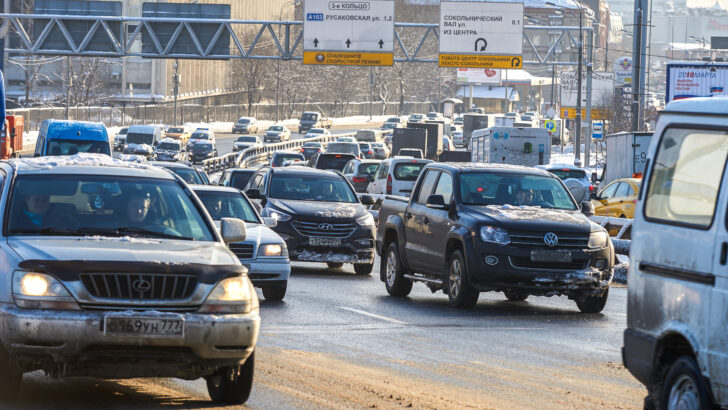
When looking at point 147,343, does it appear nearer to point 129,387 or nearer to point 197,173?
point 129,387

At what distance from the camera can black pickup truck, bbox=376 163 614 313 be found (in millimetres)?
15828

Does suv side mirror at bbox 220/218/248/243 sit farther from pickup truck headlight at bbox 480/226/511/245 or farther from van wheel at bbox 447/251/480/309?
van wheel at bbox 447/251/480/309

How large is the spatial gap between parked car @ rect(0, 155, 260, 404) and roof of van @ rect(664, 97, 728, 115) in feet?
9.11

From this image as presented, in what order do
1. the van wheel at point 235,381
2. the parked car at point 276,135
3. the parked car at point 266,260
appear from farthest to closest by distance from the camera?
the parked car at point 276,135 → the parked car at point 266,260 → the van wheel at point 235,381

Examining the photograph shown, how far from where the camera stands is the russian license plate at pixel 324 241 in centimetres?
2181

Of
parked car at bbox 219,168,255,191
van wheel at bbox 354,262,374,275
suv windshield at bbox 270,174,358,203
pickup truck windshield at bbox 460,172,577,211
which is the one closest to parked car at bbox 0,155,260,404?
pickup truck windshield at bbox 460,172,577,211

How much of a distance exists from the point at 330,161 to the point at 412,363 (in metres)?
37.3

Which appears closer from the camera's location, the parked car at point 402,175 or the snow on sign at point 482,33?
the parked car at point 402,175

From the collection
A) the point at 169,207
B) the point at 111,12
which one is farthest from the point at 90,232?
the point at 111,12

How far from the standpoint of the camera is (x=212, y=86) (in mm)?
141875

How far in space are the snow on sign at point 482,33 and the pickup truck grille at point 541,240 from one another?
37.4 meters

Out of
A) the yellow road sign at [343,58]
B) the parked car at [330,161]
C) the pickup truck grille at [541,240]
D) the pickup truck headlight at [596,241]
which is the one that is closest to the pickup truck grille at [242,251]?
the pickup truck grille at [541,240]

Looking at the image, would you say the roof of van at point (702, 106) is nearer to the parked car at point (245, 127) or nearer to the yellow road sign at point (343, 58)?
the yellow road sign at point (343, 58)

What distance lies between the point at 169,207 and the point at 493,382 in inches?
104
